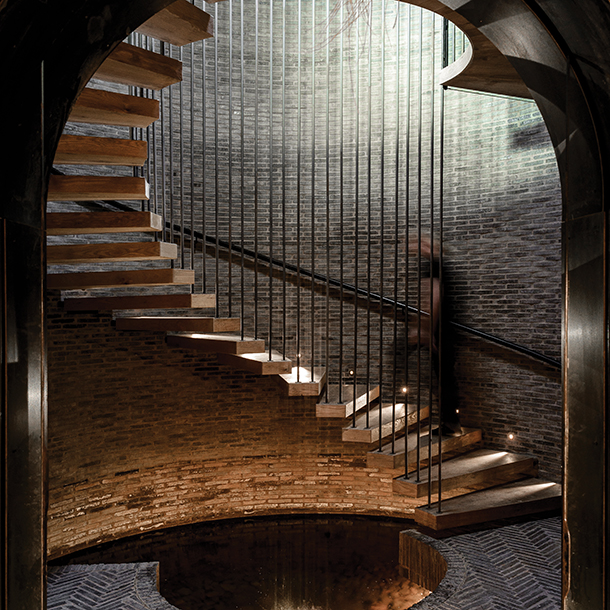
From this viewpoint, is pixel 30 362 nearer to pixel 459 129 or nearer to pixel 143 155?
pixel 143 155

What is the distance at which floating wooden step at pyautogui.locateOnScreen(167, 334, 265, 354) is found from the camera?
3951mm

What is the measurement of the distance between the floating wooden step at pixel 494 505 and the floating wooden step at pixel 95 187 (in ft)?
9.50

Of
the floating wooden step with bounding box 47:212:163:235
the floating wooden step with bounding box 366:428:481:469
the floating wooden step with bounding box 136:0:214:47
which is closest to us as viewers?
the floating wooden step with bounding box 136:0:214:47

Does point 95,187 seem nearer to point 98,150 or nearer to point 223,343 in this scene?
point 98,150

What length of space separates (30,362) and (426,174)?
4.80 meters

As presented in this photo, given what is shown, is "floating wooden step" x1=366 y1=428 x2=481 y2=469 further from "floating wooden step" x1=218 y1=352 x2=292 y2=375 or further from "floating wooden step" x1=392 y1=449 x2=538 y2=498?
"floating wooden step" x1=218 y1=352 x2=292 y2=375

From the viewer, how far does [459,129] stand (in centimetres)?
554

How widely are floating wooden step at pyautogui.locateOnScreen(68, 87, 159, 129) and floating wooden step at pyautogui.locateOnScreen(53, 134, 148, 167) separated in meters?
0.11

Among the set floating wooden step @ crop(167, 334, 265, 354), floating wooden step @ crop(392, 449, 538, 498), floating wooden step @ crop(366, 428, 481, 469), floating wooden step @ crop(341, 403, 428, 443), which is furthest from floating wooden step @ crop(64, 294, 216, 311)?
floating wooden step @ crop(392, 449, 538, 498)

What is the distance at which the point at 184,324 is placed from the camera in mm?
4059

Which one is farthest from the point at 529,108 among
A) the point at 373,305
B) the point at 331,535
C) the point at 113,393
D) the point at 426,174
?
the point at 113,393

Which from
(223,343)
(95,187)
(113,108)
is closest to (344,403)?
(223,343)

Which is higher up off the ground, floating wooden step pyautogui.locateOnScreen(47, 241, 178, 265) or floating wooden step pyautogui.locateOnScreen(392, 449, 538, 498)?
floating wooden step pyautogui.locateOnScreen(47, 241, 178, 265)

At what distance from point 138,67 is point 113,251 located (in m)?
1.28
